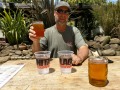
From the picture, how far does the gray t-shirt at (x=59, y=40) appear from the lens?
9.74ft

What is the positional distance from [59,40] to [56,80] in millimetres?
1303

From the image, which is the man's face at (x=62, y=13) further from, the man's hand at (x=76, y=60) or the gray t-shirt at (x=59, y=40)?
the man's hand at (x=76, y=60)

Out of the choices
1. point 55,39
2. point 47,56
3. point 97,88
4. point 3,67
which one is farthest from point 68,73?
point 55,39

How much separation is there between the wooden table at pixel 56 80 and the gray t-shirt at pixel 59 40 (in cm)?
89

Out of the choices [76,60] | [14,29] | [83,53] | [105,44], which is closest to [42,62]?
[76,60]

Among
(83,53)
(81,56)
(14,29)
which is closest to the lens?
(81,56)

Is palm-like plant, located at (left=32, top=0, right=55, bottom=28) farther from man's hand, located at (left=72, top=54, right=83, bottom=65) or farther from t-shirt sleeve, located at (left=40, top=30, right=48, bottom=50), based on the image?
man's hand, located at (left=72, top=54, right=83, bottom=65)

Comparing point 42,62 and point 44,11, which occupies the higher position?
point 44,11

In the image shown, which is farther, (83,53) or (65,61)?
(83,53)

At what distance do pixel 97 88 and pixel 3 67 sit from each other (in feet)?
3.05

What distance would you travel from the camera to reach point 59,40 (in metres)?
2.99

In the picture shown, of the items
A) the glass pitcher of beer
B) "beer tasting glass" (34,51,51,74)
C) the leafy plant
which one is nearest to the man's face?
"beer tasting glass" (34,51,51,74)

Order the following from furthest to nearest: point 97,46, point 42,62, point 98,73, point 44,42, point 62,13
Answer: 1. point 97,46
2. point 44,42
3. point 62,13
4. point 42,62
5. point 98,73

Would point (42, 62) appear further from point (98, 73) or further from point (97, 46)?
point (97, 46)
